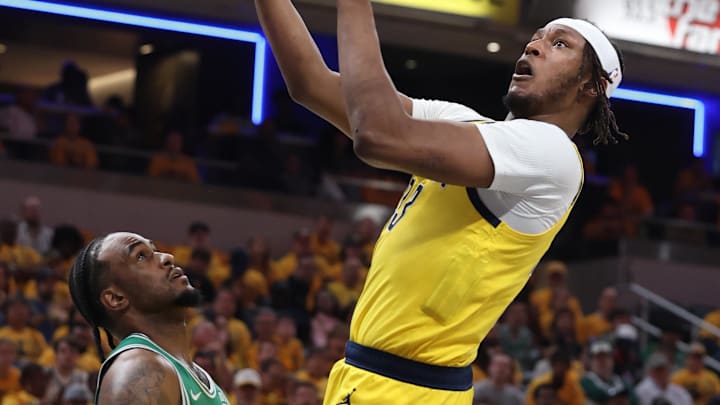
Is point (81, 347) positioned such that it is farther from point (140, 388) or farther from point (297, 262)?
point (140, 388)

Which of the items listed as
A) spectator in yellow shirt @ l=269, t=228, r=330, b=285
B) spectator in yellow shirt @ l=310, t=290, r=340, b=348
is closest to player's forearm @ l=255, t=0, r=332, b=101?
spectator in yellow shirt @ l=310, t=290, r=340, b=348

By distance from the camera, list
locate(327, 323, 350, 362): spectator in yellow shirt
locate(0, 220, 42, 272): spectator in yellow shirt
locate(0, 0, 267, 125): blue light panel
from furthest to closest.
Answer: locate(0, 0, 267, 125): blue light panel
locate(0, 220, 42, 272): spectator in yellow shirt
locate(327, 323, 350, 362): spectator in yellow shirt

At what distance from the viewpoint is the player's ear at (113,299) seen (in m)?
3.79

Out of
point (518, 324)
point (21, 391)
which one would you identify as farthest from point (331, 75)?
point (518, 324)

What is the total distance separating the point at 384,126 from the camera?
2867mm

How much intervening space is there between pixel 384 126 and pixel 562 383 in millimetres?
8473

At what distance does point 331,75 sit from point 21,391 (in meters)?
6.39

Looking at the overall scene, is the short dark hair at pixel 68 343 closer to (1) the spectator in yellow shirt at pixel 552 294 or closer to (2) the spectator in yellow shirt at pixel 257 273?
(2) the spectator in yellow shirt at pixel 257 273

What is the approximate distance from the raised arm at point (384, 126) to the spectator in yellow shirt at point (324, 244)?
1100 cm

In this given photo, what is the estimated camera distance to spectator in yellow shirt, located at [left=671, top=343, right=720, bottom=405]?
12344 mm

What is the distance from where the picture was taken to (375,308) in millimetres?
3303

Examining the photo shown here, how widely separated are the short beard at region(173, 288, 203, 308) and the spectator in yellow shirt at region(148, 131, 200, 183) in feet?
37.6

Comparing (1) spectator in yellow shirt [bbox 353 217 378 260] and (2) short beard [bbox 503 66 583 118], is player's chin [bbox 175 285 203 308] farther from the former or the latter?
(1) spectator in yellow shirt [bbox 353 217 378 260]

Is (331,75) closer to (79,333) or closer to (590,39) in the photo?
(590,39)
